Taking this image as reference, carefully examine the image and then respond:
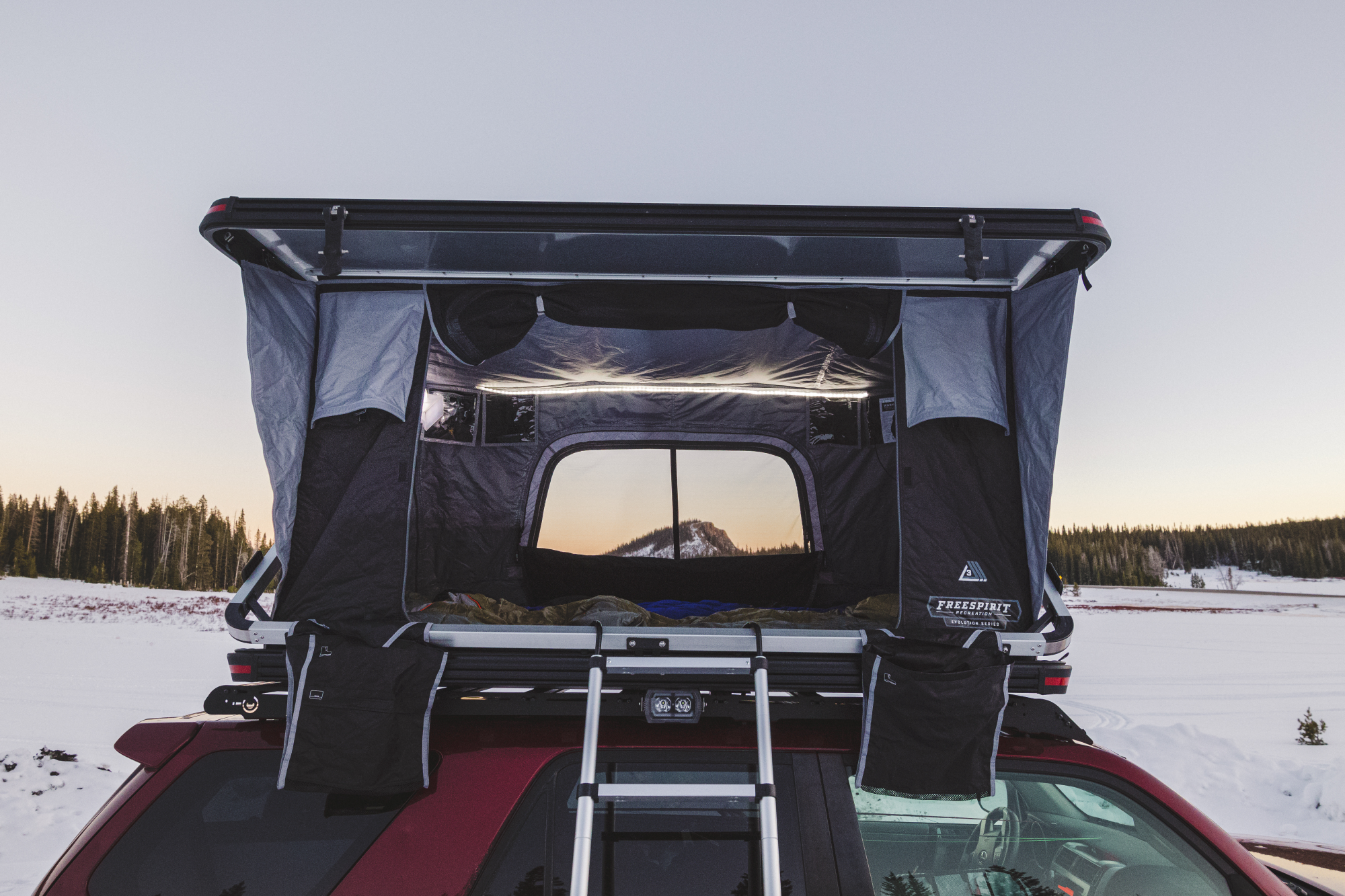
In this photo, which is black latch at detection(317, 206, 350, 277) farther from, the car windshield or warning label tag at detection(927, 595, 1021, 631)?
warning label tag at detection(927, 595, 1021, 631)

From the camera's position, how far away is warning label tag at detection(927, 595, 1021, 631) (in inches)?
112

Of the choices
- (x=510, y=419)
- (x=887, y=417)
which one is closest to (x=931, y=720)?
(x=887, y=417)

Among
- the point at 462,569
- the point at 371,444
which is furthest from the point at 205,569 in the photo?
the point at 371,444

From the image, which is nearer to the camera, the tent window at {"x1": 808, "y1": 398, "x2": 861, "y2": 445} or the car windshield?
the car windshield

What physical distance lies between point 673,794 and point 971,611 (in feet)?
5.25

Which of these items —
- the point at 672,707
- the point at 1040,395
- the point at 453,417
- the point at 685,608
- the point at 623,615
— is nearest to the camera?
the point at 672,707

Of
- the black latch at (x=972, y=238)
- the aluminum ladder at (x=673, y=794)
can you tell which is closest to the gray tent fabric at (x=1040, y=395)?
the black latch at (x=972, y=238)

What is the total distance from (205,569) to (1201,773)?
127 ft

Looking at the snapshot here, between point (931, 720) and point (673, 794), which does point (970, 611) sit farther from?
point (673, 794)

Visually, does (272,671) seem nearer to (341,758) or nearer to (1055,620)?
(341,758)

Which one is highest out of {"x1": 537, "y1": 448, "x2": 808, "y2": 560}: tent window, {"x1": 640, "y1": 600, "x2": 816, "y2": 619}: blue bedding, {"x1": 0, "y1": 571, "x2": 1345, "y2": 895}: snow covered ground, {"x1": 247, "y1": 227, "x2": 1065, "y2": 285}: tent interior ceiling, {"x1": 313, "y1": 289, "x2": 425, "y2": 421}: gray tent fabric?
{"x1": 247, "y1": 227, "x2": 1065, "y2": 285}: tent interior ceiling

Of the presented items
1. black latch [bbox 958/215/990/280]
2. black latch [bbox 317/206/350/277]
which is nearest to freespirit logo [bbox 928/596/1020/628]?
black latch [bbox 958/215/990/280]

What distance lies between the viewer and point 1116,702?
981cm

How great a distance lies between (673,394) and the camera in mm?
5609
